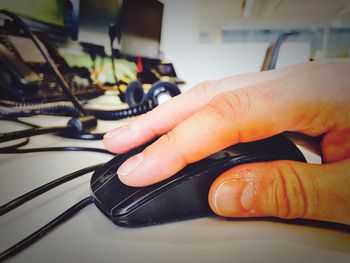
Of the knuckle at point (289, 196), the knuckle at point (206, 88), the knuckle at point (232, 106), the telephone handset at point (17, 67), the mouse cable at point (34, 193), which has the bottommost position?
the mouse cable at point (34, 193)

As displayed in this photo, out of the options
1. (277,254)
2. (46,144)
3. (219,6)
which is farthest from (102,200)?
(219,6)

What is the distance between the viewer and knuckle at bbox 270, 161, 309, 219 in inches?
8.5

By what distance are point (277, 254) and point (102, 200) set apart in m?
0.15

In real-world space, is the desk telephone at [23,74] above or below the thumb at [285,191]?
above

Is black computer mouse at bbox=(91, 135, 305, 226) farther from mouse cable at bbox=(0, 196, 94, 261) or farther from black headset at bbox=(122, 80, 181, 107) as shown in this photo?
black headset at bbox=(122, 80, 181, 107)

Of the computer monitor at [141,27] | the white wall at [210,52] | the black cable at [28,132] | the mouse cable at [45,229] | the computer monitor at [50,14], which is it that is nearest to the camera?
the mouse cable at [45,229]

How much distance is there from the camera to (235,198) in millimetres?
225

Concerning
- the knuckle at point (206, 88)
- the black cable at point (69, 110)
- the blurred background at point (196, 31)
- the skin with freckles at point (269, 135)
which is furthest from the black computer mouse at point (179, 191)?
the black cable at point (69, 110)

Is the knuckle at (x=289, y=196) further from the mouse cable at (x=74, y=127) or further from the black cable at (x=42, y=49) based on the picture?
the black cable at (x=42, y=49)

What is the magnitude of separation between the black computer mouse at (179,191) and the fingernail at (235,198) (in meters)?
0.01

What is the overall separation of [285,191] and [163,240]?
11cm

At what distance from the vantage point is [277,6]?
0.69 meters

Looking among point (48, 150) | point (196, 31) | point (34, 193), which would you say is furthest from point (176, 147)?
point (196, 31)

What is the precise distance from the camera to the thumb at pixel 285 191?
21cm
